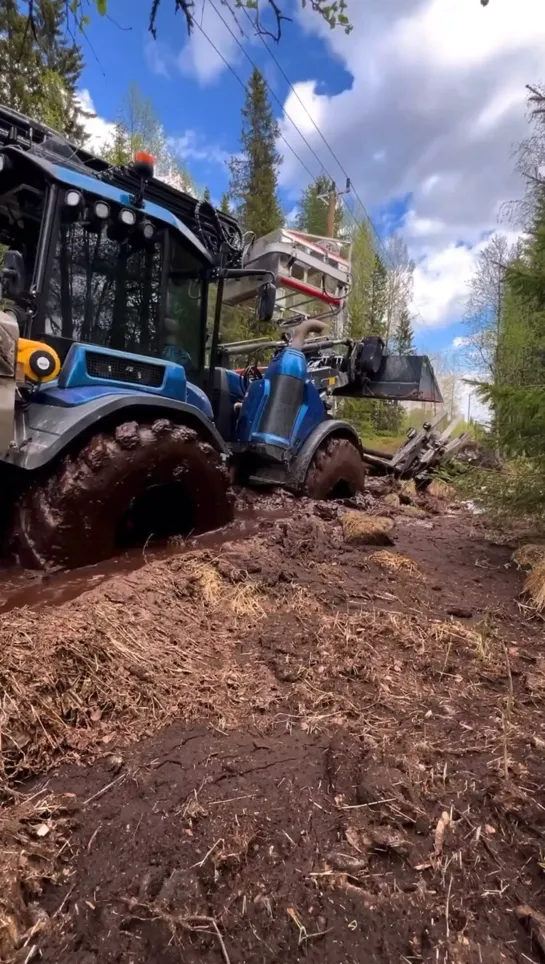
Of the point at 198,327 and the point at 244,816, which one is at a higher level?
the point at 198,327

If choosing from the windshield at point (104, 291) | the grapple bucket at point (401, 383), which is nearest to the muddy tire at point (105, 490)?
the windshield at point (104, 291)

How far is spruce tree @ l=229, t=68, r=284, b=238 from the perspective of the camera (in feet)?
91.7

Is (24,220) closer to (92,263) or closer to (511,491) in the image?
(92,263)

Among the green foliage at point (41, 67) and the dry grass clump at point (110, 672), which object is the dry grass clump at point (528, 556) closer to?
the dry grass clump at point (110, 672)

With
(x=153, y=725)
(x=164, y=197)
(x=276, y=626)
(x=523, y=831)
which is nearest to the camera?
(x=523, y=831)

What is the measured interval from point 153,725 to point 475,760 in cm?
120

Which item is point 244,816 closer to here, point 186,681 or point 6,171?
point 186,681

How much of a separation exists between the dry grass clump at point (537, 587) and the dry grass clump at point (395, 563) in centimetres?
79

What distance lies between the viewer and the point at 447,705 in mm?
2430

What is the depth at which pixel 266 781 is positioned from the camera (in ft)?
6.23

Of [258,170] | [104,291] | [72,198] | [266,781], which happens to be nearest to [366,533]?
[104,291]

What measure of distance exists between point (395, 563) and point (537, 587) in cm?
103

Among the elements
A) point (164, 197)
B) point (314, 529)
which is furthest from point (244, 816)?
point (164, 197)

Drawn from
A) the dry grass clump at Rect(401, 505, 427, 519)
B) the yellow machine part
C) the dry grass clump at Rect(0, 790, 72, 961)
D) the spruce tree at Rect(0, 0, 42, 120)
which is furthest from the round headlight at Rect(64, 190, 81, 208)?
the dry grass clump at Rect(401, 505, 427, 519)
